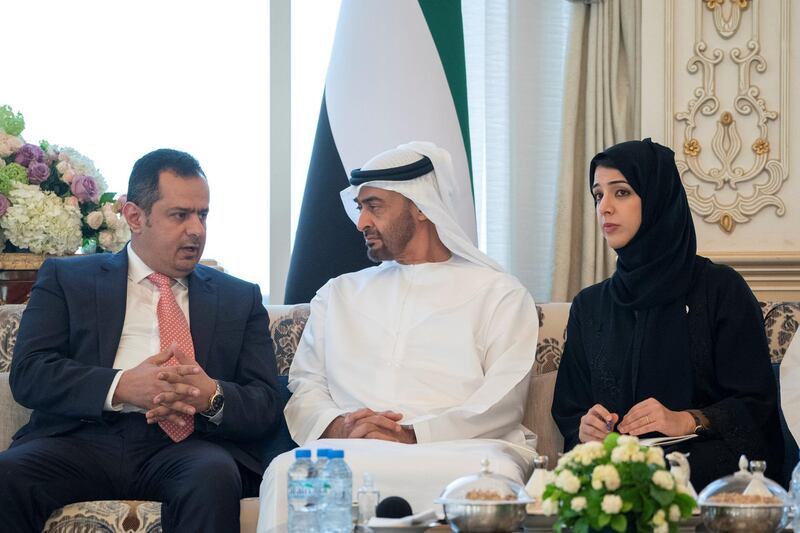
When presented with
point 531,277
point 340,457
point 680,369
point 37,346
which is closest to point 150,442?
point 37,346

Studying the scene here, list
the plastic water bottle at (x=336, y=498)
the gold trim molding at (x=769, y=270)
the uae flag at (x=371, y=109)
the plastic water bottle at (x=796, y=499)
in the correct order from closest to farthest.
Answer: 1. the plastic water bottle at (x=796, y=499)
2. the plastic water bottle at (x=336, y=498)
3. the uae flag at (x=371, y=109)
4. the gold trim molding at (x=769, y=270)

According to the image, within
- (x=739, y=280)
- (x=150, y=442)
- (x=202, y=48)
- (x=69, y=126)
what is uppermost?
(x=202, y=48)

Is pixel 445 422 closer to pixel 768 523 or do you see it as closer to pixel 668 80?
pixel 768 523

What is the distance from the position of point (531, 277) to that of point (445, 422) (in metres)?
1.95

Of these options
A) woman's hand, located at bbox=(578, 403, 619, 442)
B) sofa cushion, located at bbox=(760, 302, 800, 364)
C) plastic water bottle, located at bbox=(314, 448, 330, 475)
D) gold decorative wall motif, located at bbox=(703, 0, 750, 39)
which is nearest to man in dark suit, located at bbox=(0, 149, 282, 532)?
plastic water bottle, located at bbox=(314, 448, 330, 475)

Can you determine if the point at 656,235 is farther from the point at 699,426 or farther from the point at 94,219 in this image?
the point at 94,219

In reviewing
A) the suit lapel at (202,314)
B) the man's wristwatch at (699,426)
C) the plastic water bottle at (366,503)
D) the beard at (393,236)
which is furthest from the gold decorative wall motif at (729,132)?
the plastic water bottle at (366,503)

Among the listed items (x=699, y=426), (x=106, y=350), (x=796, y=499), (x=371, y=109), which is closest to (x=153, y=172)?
(x=106, y=350)

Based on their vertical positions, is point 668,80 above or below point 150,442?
above

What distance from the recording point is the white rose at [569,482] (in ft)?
7.04

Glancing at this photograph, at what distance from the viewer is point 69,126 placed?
5438 millimetres

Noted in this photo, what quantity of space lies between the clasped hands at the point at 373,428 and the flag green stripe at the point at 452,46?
1.61m

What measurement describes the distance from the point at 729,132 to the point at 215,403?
8.61ft

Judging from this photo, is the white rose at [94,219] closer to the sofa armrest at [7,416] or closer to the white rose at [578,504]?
the sofa armrest at [7,416]
